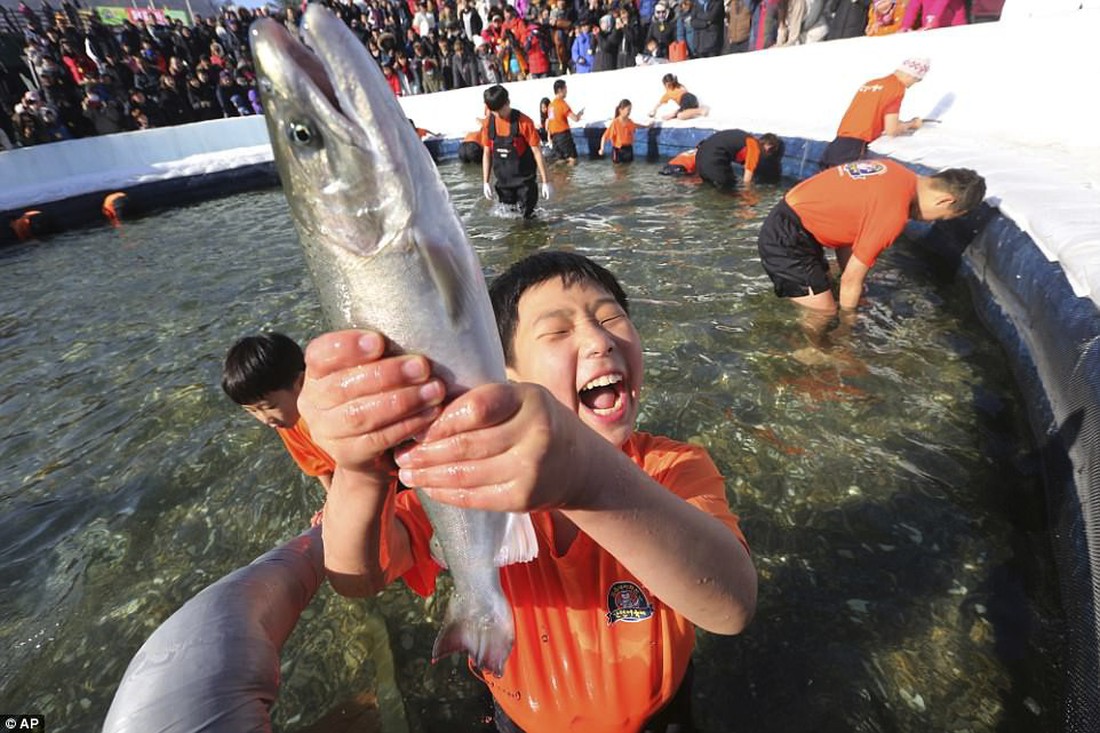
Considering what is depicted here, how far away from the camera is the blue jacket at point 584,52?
16969 mm

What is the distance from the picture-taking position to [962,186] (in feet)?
14.6

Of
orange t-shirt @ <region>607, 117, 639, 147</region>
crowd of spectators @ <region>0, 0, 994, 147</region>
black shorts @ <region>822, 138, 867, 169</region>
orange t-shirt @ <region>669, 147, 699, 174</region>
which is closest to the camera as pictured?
black shorts @ <region>822, 138, 867, 169</region>

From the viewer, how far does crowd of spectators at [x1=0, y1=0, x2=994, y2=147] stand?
44.1 ft

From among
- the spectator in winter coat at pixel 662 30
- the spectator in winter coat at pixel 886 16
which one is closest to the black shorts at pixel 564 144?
the spectator in winter coat at pixel 662 30

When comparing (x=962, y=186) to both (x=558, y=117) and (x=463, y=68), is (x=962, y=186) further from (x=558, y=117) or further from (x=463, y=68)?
(x=463, y=68)

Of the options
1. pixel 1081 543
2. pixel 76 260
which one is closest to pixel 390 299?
pixel 1081 543

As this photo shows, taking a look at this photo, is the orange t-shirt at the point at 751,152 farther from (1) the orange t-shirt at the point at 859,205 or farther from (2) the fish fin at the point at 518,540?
(2) the fish fin at the point at 518,540

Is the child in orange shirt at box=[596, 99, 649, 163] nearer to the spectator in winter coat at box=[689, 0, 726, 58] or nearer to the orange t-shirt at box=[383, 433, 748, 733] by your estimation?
the spectator in winter coat at box=[689, 0, 726, 58]

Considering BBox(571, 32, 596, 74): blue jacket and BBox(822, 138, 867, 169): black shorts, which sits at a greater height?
BBox(571, 32, 596, 74): blue jacket

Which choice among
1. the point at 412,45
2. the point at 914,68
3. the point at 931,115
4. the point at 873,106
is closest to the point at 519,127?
the point at 873,106

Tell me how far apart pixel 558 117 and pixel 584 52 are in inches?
201

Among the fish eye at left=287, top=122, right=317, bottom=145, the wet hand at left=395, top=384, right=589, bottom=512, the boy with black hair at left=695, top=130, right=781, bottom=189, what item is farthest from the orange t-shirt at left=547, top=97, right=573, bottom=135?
the wet hand at left=395, top=384, right=589, bottom=512

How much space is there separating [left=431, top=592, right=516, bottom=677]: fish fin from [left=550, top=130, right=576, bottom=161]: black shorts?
14.0 meters

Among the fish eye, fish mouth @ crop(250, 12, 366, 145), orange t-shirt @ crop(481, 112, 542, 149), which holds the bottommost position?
orange t-shirt @ crop(481, 112, 542, 149)
